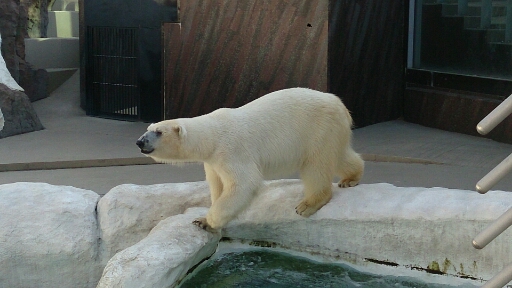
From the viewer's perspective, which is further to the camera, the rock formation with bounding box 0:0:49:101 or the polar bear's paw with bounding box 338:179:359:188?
the rock formation with bounding box 0:0:49:101

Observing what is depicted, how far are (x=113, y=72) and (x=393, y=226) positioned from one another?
8195mm

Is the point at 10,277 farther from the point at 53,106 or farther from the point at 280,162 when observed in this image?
the point at 53,106

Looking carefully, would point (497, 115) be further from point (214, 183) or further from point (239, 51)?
point (239, 51)

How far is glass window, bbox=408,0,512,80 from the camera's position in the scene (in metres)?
9.02

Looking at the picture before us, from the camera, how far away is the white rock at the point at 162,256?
325 cm

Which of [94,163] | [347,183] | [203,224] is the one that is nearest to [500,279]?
[203,224]

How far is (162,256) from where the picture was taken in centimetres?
343

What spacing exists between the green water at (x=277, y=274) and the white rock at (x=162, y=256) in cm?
12

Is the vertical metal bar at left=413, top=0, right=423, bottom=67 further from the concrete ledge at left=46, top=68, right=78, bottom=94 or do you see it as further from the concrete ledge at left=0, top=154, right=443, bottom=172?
the concrete ledge at left=46, top=68, right=78, bottom=94

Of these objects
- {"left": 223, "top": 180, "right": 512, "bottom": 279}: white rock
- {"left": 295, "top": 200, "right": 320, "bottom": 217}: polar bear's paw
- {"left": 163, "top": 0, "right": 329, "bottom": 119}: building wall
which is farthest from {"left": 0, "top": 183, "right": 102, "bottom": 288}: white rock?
{"left": 163, "top": 0, "right": 329, "bottom": 119}: building wall

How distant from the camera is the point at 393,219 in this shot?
4.02 m

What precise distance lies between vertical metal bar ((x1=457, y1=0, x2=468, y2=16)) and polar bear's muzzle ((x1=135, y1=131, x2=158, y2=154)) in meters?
6.65

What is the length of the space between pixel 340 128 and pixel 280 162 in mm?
434

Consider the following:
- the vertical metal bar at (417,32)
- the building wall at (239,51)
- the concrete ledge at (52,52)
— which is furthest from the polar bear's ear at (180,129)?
the concrete ledge at (52,52)
